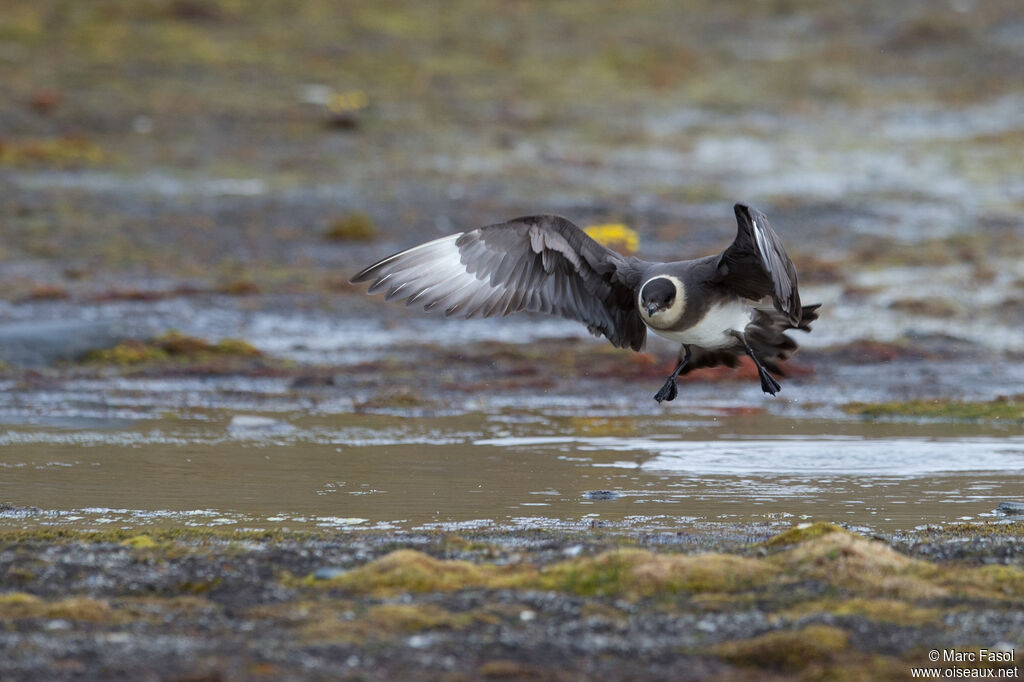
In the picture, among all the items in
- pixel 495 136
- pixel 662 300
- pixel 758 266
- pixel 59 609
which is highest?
pixel 495 136

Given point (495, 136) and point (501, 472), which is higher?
point (495, 136)

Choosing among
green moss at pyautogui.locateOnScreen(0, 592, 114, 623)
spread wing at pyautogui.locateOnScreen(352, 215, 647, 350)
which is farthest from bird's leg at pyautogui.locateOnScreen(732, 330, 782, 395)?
green moss at pyautogui.locateOnScreen(0, 592, 114, 623)

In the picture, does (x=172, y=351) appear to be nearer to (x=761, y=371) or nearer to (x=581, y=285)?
(x=581, y=285)

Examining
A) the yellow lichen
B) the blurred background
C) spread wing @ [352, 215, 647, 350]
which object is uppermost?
the blurred background

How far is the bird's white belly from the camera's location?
810cm

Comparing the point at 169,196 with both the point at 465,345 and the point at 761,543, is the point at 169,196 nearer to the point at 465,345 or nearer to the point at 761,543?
the point at 465,345

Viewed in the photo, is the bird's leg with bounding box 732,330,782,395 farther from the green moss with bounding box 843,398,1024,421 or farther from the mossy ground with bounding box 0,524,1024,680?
the mossy ground with bounding box 0,524,1024,680

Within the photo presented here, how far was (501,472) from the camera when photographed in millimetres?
8383

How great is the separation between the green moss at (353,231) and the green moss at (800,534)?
1202cm

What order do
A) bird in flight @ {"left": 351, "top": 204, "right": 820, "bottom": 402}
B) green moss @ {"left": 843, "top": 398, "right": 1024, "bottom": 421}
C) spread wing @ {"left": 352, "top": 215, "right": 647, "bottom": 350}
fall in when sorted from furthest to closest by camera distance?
green moss @ {"left": 843, "top": 398, "right": 1024, "bottom": 421} < spread wing @ {"left": 352, "top": 215, "right": 647, "bottom": 350} < bird in flight @ {"left": 351, "top": 204, "right": 820, "bottom": 402}

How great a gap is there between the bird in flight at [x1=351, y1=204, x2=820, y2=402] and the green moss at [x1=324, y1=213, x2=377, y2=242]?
934cm

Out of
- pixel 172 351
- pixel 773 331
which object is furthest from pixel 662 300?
pixel 172 351

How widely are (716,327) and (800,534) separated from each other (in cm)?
222

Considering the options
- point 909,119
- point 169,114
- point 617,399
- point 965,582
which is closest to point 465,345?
point 617,399
